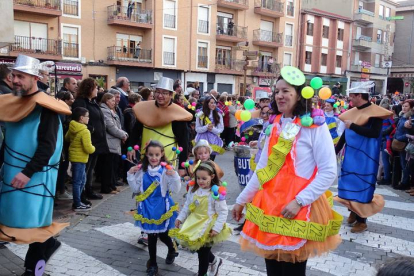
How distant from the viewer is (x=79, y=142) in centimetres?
640

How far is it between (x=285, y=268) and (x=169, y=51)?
93.3 ft

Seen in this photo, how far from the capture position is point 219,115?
346 inches

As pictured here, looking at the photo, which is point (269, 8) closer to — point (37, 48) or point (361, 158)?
point (37, 48)

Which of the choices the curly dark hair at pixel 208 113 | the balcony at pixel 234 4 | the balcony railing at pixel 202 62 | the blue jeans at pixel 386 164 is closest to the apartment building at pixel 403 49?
the balcony at pixel 234 4

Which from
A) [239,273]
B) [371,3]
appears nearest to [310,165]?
[239,273]

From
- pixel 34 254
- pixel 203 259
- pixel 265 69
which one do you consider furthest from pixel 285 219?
pixel 265 69

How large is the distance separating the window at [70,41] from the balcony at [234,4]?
38.4 feet

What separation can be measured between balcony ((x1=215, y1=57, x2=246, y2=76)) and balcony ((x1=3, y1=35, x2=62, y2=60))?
42.5 ft

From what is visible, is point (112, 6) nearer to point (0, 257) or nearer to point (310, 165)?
point (0, 257)

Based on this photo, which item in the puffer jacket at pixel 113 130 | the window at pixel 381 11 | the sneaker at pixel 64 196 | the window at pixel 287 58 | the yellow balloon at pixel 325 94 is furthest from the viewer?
the window at pixel 381 11

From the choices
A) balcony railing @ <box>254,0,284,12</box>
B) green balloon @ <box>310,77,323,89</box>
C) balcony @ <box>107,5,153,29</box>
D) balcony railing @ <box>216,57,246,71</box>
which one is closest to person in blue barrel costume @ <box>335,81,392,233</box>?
green balloon @ <box>310,77,323,89</box>

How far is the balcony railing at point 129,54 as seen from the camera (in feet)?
89.2

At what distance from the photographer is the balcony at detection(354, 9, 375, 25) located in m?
42.3

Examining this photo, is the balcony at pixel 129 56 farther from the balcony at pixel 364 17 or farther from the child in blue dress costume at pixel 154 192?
the balcony at pixel 364 17
